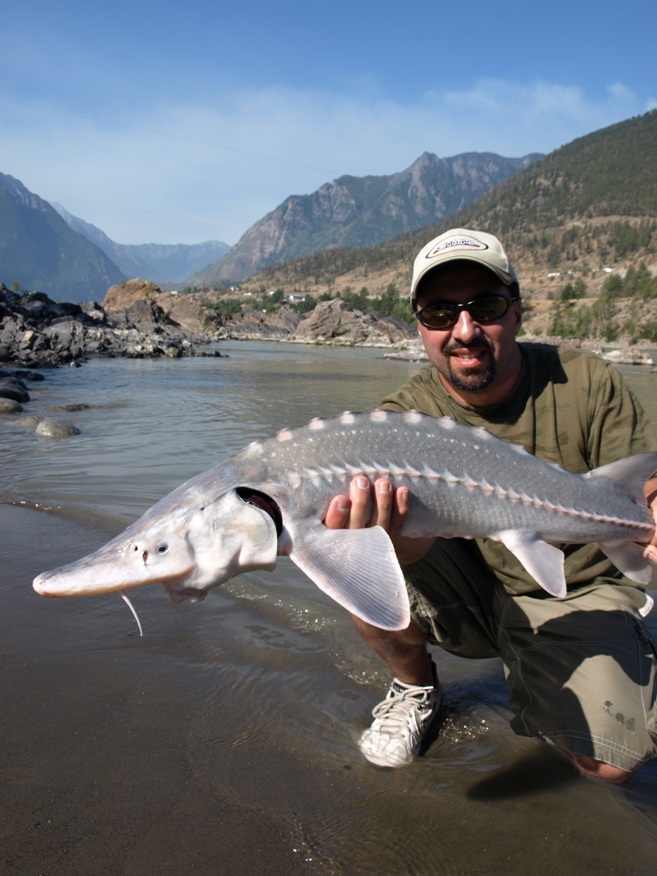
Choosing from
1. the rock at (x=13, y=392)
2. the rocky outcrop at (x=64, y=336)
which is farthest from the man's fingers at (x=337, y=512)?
the rocky outcrop at (x=64, y=336)

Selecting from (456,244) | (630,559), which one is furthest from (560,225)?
(630,559)

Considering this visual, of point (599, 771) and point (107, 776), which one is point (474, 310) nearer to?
point (599, 771)

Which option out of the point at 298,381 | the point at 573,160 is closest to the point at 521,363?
the point at 298,381

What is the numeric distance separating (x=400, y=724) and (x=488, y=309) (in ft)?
5.22

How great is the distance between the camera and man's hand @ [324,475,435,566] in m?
1.95

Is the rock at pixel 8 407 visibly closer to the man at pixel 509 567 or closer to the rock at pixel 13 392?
the rock at pixel 13 392

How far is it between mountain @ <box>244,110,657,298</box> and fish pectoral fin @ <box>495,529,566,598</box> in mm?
98160

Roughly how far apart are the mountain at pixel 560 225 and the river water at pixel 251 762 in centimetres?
9805

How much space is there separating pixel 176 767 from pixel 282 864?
1.66 ft

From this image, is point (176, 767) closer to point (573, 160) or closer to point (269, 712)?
point (269, 712)

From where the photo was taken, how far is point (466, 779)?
2.11 metres

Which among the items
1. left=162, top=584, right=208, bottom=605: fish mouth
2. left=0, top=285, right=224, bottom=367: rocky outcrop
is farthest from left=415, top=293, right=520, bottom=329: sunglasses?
left=0, top=285, right=224, bottom=367: rocky outcrop

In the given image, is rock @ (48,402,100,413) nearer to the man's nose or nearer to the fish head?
the man's nose

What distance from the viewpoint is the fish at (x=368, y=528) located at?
175 cm
